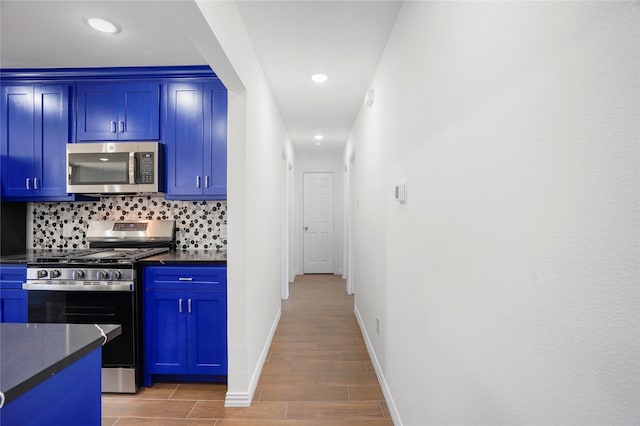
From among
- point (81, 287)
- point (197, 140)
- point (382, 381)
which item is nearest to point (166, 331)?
point (81, 287)

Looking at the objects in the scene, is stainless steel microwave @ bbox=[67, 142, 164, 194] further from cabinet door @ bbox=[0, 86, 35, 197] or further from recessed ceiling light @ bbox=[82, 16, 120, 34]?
recessed ceiling light @ bbox=[82, 16, 120, 34]

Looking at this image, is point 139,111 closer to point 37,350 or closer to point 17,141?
point 17,141

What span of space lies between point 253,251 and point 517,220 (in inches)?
78.3

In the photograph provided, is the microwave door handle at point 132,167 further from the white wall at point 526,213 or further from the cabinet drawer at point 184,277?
the white wall at point 526,213

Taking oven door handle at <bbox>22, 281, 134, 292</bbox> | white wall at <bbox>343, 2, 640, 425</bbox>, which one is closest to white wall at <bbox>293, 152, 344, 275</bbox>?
oven door handle at <bbox>22, 281, 134, 292</bbox>

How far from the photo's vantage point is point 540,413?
75cm

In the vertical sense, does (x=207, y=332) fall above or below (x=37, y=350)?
below

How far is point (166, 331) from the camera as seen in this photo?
2.57 m

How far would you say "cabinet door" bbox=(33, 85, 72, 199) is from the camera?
9.61ft

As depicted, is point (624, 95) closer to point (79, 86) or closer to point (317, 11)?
point (317, 11)

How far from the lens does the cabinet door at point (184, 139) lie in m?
2.85

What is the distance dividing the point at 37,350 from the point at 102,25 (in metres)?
2.13

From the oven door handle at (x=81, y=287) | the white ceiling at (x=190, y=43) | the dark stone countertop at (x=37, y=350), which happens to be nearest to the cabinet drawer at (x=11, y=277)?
the oven door handle at (x=81, y=287)

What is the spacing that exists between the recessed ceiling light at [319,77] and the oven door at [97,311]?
7.54 feet
